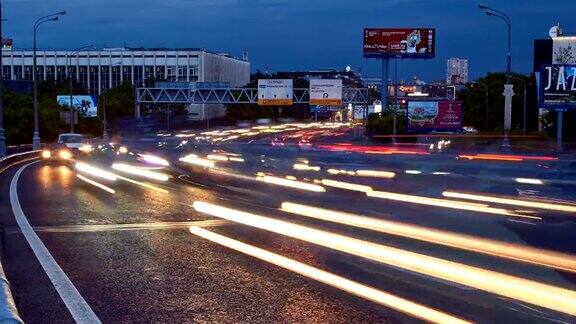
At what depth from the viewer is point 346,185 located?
26547 millimetres

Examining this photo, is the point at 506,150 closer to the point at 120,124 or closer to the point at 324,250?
the point at 324,250

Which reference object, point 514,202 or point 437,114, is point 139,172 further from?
point 437,114

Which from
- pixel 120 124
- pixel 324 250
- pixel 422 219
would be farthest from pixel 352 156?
pixel 120 124

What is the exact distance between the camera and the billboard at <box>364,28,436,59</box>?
8894cm

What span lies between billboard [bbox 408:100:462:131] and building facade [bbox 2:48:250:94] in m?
75.6

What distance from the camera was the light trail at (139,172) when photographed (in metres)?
30.6

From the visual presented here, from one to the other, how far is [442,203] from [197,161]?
75.9ft

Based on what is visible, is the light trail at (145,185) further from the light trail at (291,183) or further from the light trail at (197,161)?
the light trail at (197,161)

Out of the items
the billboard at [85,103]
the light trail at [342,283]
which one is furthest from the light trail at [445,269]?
the billboard at [85,103]

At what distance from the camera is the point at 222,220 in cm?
1653

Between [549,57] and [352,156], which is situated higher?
[549,57]

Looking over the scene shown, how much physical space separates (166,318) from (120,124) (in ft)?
308

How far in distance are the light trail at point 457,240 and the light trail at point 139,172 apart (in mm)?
13181

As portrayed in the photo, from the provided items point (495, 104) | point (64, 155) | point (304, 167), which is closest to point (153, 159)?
point (64, 155)
